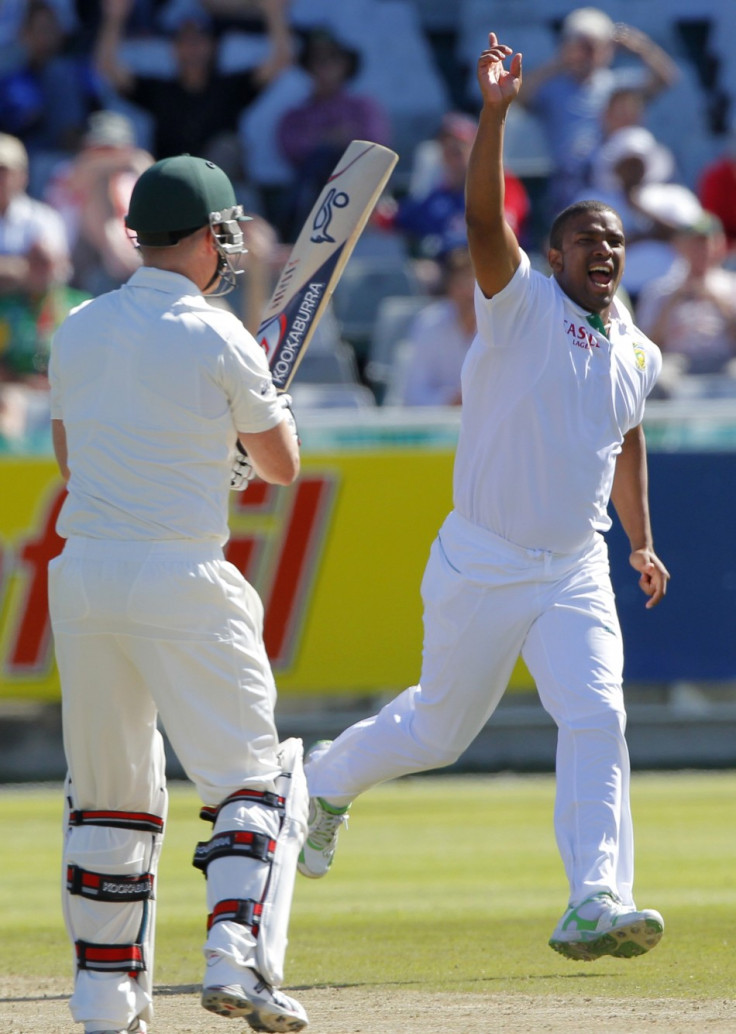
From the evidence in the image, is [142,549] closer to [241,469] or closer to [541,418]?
[241,469]

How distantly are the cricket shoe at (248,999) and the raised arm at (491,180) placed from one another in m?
1.94

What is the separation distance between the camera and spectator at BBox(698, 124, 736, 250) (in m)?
13.7

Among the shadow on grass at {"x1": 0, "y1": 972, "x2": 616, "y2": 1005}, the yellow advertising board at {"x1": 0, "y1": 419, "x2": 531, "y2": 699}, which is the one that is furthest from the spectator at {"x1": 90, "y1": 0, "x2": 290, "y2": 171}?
the shadow on grass at {"x1": 0, "y1": 972, "x2": 616, "y2": 1005}

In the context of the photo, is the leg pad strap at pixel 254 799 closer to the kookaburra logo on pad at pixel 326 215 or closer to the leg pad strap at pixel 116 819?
the leg pad strap at pixel 116 819

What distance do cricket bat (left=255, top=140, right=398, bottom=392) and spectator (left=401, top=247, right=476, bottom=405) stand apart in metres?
5.51

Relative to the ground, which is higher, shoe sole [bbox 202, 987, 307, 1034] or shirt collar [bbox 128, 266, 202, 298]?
shirt collar [bbox 128, 266, 202, 298]

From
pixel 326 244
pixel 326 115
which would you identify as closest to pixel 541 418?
pixel 326 244

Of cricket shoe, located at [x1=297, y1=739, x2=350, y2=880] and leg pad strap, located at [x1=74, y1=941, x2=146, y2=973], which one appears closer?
leg pad strap, located at [x1=74, y1=941, x2=146, y2=973]

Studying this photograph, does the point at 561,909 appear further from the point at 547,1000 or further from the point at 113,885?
the point at 113,885

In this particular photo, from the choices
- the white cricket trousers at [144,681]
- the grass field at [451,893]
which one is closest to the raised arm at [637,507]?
the grass field at [451,893]

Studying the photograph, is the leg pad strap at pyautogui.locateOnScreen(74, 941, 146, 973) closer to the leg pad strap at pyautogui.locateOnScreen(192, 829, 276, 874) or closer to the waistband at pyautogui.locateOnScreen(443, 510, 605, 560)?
the leg pad strap at pyautogui.locateOnScreen(192, 829, 276, 874)

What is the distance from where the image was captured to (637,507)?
17.9ft

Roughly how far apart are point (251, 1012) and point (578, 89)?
445 inches

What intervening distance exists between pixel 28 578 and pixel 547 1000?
232 inches
